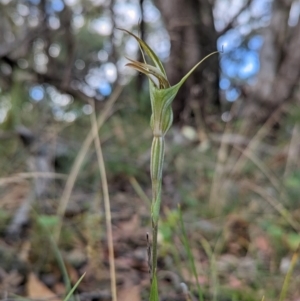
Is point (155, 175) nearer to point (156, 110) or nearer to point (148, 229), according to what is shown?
point (156, 110)

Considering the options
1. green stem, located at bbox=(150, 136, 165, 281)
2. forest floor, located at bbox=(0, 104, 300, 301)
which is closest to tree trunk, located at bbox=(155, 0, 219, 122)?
forest floor, located at bbox=(0, 104, 300, 301)

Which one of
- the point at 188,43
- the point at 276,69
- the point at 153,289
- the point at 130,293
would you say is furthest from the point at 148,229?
the point at 276,69

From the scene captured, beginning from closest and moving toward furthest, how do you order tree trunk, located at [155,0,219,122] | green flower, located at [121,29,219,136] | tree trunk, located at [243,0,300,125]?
green flower, located at [121,29,219,136] < tree trunk, located at [155,0,219,122] < tree trunk, located at [243,0,300,125]

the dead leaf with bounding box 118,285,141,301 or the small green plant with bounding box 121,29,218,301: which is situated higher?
the small green plant with bounding box 121,29,218,301

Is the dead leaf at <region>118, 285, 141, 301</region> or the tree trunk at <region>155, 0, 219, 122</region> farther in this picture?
the tree trunk at <region>155, 0, 219, 122</region>

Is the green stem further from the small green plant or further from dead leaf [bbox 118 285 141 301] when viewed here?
dead leaf [bbox 118 285 141 301]

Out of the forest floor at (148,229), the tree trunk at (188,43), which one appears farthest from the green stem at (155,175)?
the tree trunk at (188,43)

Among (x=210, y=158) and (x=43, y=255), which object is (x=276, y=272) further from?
(x=210, y=158)

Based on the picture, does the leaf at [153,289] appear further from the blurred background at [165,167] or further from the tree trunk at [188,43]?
the tree trunk at [188,43]
